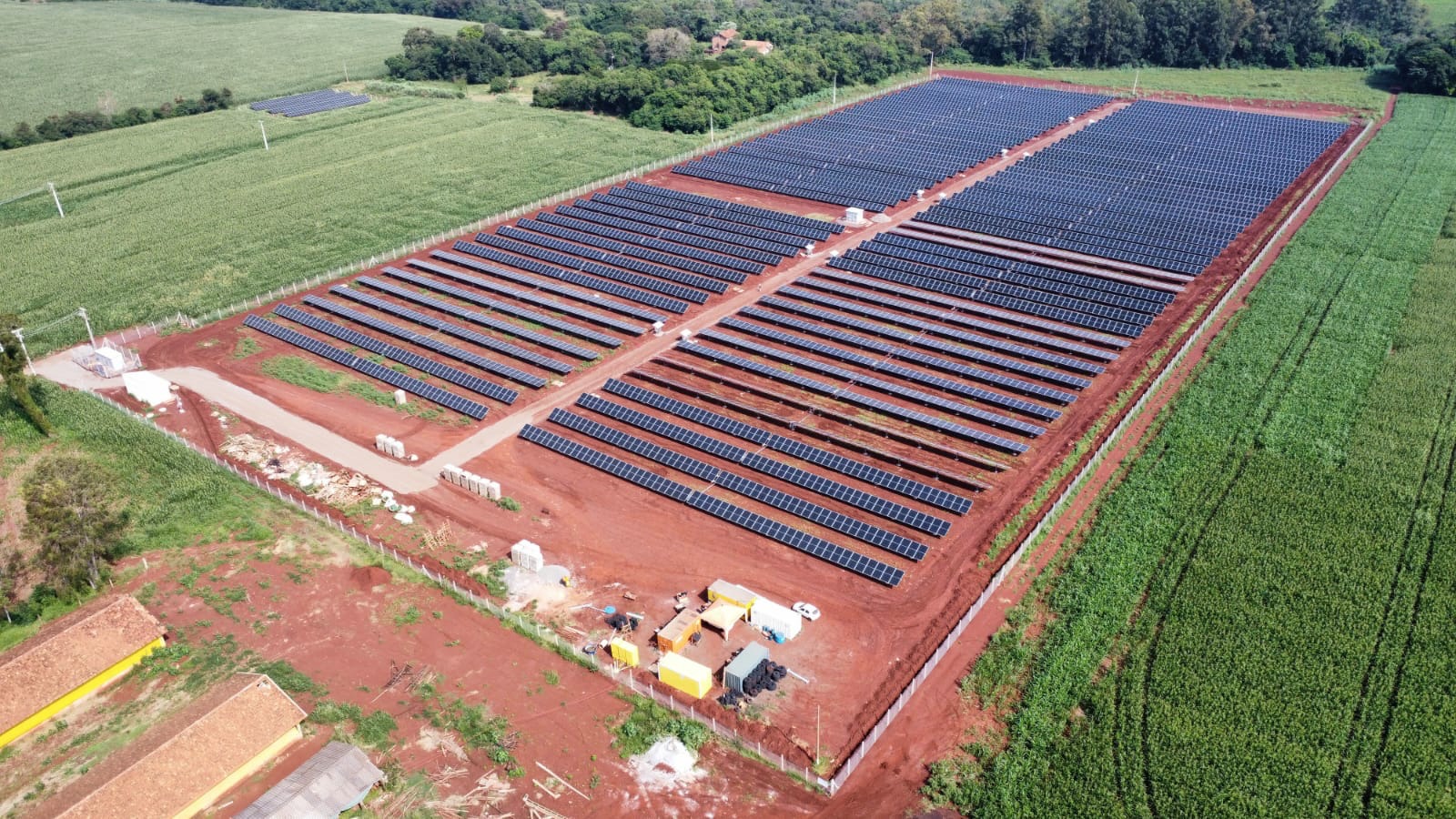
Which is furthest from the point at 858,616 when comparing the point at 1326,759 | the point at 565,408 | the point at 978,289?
the point at 978,289

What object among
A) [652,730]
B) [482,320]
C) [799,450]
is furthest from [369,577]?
[482,320]

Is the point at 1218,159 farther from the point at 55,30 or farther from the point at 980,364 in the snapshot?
the point at 55,30

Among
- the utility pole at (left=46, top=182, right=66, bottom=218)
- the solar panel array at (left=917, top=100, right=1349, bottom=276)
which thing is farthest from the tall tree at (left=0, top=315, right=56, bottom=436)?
the solar panel array at (left=917, top=100, right=1349, bottom=276)

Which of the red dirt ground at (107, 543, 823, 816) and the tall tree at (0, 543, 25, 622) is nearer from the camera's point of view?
the red dirt ground at (107, 543, 823, 816)

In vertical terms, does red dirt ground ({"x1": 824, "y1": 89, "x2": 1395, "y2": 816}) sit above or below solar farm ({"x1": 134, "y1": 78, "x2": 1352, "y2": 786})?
below

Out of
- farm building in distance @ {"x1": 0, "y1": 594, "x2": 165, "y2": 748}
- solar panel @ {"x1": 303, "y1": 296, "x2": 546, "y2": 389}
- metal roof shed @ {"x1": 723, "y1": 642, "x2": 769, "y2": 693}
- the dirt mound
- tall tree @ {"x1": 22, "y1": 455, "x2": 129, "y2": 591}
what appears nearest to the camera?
farm building in distance @ {"x1": 0, "y1": 594, "x2": 165, "y2": 748}

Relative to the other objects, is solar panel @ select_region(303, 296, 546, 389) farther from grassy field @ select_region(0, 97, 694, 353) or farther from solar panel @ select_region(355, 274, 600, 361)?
grassy field @ select_region(0, 97, 694, 353)

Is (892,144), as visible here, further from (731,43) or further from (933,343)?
(731,43)

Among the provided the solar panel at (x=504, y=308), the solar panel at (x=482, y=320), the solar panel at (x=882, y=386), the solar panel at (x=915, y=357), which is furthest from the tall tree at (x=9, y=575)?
the solar panel at (x=915, y=357)
